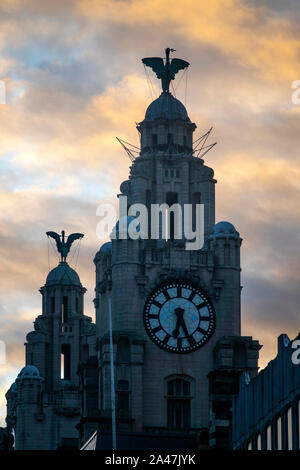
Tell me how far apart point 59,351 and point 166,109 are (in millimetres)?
44424

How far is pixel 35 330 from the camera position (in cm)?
19738

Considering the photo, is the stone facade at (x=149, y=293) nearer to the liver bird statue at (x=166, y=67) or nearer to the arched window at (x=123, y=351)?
the arched window at (x=123, y=351)

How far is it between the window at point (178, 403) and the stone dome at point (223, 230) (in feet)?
42.5

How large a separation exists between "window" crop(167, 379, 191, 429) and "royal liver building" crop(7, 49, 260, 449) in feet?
0.28

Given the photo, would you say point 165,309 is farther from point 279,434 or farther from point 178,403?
point 279,434

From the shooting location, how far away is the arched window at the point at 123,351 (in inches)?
5773

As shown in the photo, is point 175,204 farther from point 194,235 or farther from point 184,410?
point 184,410

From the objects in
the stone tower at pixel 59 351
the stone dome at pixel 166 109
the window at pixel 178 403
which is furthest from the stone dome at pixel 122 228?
the stone tower at pixel 59 351

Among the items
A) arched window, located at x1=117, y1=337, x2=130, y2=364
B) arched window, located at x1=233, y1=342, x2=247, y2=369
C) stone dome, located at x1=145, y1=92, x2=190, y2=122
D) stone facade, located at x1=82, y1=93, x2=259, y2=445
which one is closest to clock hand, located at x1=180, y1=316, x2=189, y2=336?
stone facade, located at x1=82, y1=93, x2=259, y2=445

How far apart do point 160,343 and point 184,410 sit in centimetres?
606

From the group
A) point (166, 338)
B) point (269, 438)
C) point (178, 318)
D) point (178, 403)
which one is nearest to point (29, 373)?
point (178, 403)

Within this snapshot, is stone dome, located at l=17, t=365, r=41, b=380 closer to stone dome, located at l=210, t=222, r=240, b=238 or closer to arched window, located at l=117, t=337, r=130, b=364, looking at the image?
arched window, located at l=117, t=337, r=130, b=364

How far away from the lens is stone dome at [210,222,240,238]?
15138 cm

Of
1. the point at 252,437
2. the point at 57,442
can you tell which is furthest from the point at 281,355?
the point at 57,442
